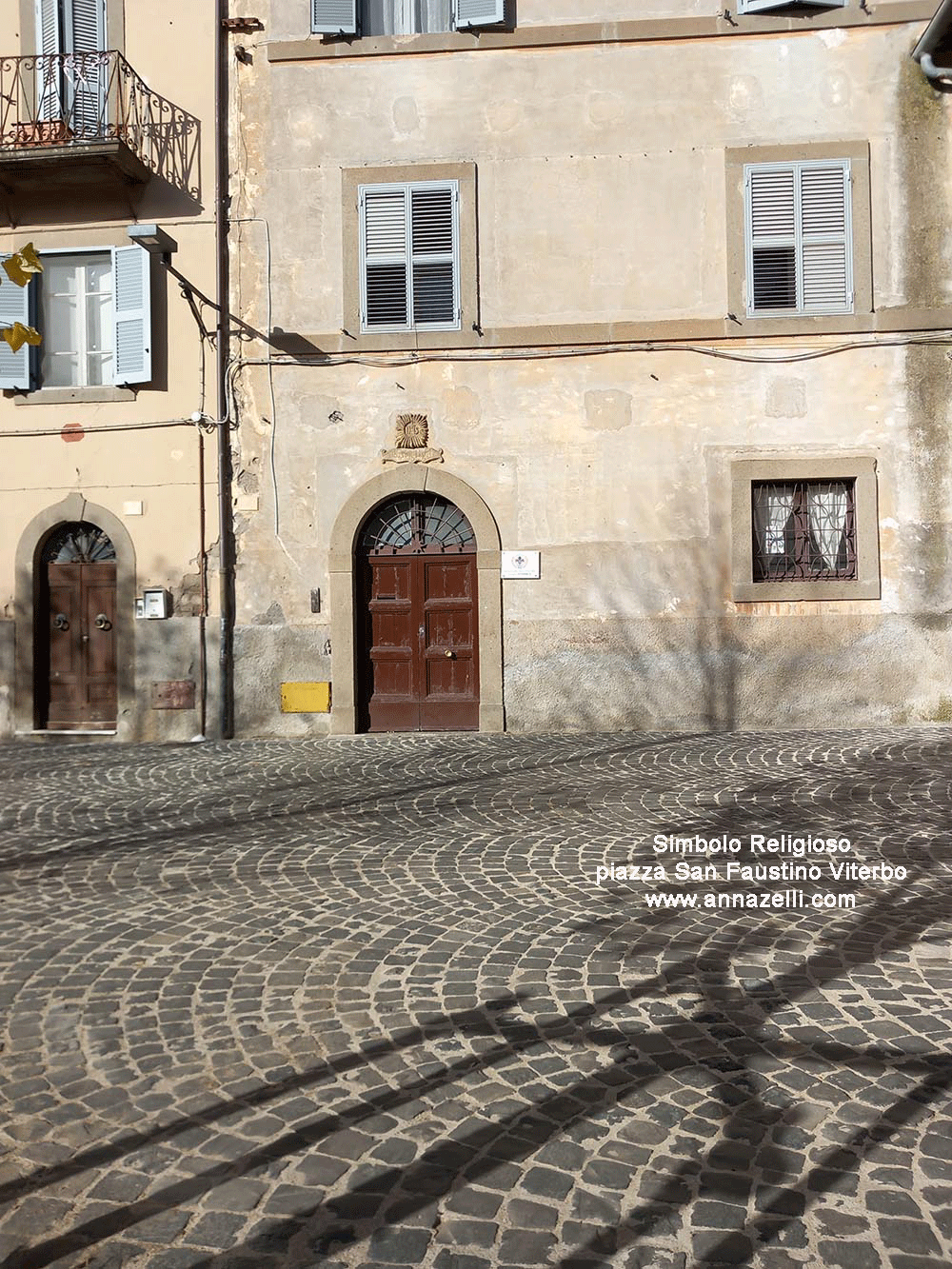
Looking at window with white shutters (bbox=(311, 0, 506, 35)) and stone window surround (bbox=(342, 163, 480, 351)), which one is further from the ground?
window with white shutters (bbox=(311, 0, 506, 35))

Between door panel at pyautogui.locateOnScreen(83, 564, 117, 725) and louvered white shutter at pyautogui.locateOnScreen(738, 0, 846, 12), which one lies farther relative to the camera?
door panel at pyautogui.locateOnScreen(83, 564, 117, 725)

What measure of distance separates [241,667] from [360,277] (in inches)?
180

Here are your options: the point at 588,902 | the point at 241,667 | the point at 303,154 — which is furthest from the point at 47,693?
the point at 588,902

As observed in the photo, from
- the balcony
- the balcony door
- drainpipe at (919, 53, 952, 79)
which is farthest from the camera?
the balcony door

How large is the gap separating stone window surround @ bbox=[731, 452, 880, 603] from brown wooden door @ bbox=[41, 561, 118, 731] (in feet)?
23.2

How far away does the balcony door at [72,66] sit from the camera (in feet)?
34.1

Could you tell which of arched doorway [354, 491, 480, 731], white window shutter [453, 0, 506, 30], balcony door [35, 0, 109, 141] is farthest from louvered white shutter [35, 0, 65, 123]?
arched doorway [354, 491, 480, 731]

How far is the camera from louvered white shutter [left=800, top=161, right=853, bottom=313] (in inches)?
390

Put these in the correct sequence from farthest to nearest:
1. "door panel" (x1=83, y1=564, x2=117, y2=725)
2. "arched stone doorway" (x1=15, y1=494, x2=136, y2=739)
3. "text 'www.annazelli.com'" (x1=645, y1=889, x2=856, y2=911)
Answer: "door panel" (x1=83, y1=564, x2=117, y2=725) → "arched stone doorway" (x1=15, y1=494, x2=136, y2=739) → "text 'www.annazelli.com'" (x1=645, y1=889, x2=856, y2=911)

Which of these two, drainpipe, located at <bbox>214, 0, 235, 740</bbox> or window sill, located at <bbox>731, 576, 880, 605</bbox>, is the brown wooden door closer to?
drainpipe, located at <bbox>214, 0, 235, 740</bbox>

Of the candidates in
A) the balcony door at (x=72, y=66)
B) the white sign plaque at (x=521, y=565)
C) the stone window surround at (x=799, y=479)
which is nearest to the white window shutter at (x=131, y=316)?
the balcony door at (x=72, y=66)

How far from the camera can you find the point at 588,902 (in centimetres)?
444

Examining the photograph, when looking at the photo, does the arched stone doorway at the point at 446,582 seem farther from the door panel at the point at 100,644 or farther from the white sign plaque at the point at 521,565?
the door panel at the point at 100,644

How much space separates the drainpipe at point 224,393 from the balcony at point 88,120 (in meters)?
0.32
